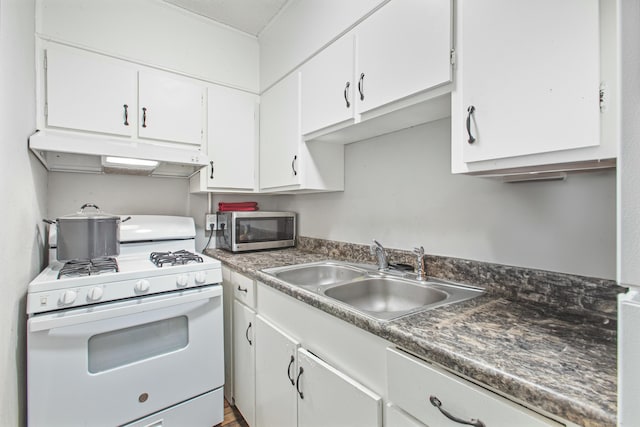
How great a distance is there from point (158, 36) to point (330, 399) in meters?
2.20

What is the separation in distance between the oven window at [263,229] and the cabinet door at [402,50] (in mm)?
1145

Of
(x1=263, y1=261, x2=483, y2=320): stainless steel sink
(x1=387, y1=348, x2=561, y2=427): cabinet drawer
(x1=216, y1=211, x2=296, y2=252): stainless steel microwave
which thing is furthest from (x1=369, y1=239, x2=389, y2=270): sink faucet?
(x1=216, y1=211, x2=296, y2=252): stainless steel microwave

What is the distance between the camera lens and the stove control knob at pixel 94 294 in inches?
46.8

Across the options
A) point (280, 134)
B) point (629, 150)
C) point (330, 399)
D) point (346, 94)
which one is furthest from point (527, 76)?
point (280, 134)

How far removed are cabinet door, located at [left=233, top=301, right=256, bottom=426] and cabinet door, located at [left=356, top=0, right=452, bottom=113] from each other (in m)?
1.22

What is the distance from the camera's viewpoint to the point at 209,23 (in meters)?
1.96

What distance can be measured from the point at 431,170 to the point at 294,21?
125cm

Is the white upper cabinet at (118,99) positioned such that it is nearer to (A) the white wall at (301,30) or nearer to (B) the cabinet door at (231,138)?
→ (B) the cabinet door at (231,138)

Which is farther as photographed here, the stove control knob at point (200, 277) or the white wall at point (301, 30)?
the stove control knob at point (200, 277)

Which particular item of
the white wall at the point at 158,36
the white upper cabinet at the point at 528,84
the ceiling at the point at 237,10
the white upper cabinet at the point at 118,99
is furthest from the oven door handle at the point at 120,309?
the ceiling at the point at 237,10

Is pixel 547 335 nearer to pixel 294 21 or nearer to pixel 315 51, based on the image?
pixel 315 51

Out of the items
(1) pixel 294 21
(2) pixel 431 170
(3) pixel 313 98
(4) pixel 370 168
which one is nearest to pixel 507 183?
(2) pixel 431 170

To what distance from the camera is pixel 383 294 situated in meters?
1.34

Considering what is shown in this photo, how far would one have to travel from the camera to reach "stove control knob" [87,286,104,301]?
119 cm
